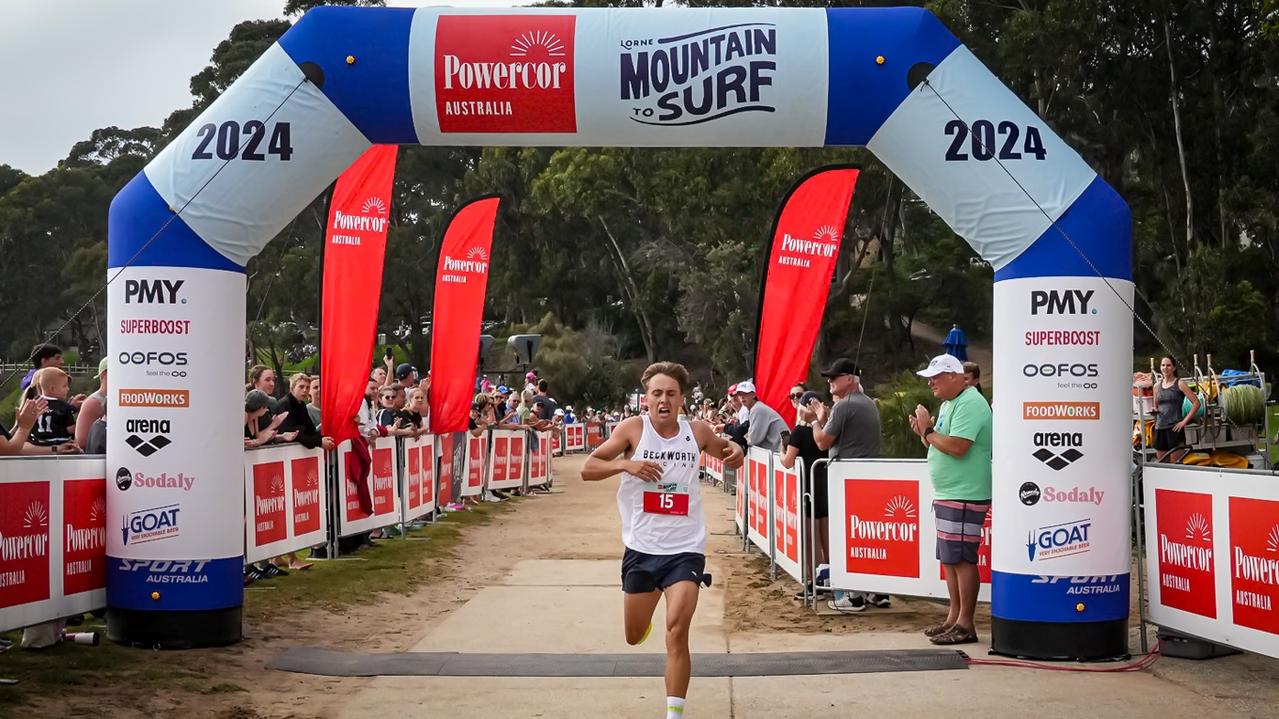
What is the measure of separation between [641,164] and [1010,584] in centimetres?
3499

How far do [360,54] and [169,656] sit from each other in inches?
168

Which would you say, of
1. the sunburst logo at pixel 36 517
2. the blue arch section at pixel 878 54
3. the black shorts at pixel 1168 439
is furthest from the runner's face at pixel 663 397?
the black shorts at pixel 1168 439

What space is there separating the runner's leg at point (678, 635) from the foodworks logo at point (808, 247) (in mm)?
7249

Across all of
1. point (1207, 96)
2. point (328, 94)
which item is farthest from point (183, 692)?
point (1207, 96)

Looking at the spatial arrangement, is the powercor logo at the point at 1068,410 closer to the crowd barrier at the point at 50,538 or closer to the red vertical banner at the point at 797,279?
the red vertical banner at the point at 797,279

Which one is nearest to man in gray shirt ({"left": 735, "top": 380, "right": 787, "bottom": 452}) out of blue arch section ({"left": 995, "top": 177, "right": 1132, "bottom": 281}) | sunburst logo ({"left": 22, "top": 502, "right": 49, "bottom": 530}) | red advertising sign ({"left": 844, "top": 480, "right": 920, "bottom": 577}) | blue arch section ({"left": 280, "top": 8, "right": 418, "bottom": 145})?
red advertising sign ({"left": 844, "top": 480, "right": 920, "bottom": 577})

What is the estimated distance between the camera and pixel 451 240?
18.2 meters

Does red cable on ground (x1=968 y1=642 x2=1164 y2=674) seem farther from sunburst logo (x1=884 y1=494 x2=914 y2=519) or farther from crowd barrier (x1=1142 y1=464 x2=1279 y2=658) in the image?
sunburst logo (x1=884 y1=494 x2=914 y2=519)

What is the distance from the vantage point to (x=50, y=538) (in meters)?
8.45

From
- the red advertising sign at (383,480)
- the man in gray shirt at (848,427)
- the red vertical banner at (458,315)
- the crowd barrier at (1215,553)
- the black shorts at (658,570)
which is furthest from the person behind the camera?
the red vertical banner at (458,315)

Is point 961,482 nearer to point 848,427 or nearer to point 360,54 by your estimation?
point 848,427

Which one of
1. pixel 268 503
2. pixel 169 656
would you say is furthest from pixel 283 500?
pixel 169 656

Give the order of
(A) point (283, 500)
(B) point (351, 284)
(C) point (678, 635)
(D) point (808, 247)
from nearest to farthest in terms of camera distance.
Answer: (C) point (678, 635) → (A) point (283, 500) → (B) point (351, 284) → (D) point (808, 247)

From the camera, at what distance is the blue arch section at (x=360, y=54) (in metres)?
8.91
